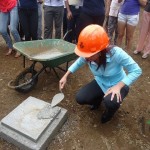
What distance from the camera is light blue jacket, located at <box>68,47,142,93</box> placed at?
8.84ft

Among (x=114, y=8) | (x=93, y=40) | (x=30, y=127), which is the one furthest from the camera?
(x=114, y=8)

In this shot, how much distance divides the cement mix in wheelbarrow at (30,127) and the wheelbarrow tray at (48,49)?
753 mm

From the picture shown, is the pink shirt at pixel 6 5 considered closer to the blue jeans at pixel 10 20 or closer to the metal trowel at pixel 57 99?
the blue jeans at pixel 10 20

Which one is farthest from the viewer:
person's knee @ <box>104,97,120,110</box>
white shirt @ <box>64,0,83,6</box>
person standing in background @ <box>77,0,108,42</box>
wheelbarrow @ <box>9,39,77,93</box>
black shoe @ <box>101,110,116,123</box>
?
white shirt @ <box>64,0,83,6</box>

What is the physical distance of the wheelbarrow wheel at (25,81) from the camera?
12.0 feet

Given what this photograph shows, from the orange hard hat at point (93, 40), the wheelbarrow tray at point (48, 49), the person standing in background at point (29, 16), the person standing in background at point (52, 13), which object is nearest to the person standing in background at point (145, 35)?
the person standing in background at point (52, 13)

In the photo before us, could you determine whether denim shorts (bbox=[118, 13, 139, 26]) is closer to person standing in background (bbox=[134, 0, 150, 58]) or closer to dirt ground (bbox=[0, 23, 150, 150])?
person standing in background (bbox=[134, 0, 150, 58])

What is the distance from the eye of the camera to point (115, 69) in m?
2.95

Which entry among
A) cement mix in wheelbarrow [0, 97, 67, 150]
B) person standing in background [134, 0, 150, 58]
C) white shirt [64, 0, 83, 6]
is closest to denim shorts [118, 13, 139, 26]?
person standing in background [134, 0, 150, 58]

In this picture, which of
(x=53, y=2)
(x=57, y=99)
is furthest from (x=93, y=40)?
(x=53, y=2)

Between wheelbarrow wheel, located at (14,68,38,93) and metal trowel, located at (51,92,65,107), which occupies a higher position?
metal trowel, located at (51,92,65,107)

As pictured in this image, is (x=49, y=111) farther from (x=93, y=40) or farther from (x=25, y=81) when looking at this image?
(x=93, y=40)

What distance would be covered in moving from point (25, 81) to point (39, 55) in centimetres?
46

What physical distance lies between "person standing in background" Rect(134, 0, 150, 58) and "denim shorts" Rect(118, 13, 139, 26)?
405 millimetres
